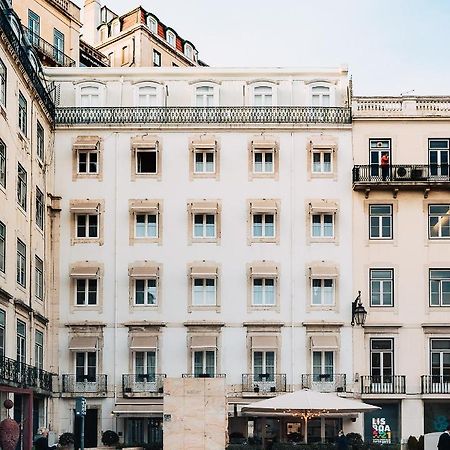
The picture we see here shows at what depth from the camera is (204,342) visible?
5556 centimetres

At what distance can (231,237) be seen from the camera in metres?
56.7

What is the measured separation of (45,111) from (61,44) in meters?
14.7

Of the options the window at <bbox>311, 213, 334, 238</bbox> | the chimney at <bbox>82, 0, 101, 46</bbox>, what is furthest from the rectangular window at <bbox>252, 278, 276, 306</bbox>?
the chimney at <bbox>82, 0, 101, 46</bbox>

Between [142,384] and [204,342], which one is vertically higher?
[204,342]

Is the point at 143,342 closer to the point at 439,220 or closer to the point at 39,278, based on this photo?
the point at 39,278

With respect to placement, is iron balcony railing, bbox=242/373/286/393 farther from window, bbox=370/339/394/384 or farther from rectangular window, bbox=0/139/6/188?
rectangular window, bbox=0/139/6/188

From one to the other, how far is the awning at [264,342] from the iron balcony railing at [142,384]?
15.4 ft

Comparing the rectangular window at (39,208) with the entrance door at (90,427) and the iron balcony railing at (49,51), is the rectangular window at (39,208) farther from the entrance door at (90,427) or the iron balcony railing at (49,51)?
the iron balcony railing at (49,51)

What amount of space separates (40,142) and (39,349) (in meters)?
9.72

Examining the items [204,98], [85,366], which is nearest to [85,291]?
[85,366]

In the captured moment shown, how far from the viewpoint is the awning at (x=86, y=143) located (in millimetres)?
56656

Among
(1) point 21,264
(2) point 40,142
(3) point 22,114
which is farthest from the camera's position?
(2) point 40,142

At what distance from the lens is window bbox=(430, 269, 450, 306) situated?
5622 cm

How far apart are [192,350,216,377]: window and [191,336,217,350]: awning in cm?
35
